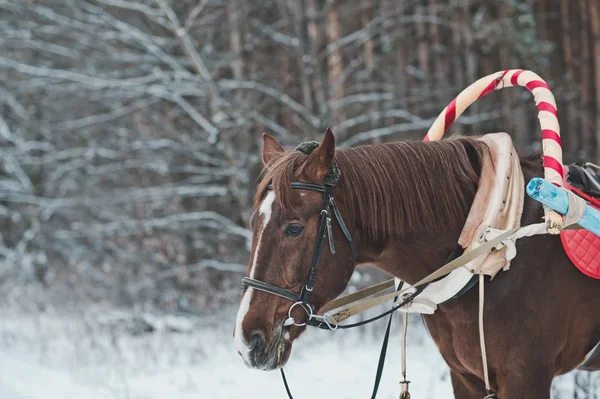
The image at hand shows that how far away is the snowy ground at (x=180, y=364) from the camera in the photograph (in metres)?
6.01

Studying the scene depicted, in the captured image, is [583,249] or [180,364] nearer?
[583,249]

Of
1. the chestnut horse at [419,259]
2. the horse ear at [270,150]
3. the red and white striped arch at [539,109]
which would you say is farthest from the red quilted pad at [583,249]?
the horse ear at [270,150]

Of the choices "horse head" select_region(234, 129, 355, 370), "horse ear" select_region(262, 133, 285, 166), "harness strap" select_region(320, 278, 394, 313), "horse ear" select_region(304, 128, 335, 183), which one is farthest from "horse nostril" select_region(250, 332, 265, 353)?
"horse ear" select_region(262, 133, 285, 166)

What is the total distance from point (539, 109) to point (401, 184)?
742mm

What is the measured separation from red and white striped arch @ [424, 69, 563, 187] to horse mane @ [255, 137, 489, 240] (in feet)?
0.91

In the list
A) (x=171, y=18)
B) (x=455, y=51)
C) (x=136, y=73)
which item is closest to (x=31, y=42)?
(x=136, y=73)

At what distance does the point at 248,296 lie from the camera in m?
2.54

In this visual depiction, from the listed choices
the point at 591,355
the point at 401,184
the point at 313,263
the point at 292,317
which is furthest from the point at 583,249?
the point at 292,317

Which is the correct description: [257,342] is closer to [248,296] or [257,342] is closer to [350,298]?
[248,296]

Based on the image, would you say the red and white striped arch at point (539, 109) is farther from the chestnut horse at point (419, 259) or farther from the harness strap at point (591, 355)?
the harness strap at point (591, 355)

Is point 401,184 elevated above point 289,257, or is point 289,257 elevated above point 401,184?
point 401,184

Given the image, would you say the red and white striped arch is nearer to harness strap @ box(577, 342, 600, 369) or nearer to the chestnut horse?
the chestnut horse

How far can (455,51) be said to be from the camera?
12.7 m

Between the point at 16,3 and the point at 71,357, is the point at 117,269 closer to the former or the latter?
the point at 71,357
